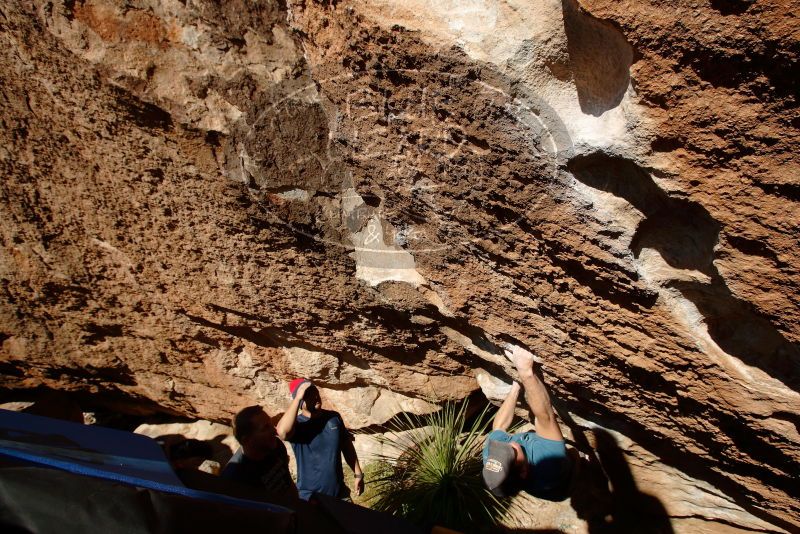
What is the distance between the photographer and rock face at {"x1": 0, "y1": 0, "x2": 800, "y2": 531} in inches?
46.2

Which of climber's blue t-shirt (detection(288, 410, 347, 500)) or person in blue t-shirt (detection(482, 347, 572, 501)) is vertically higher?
person in blue t-shirt (detection(482, 347, 572, 501))

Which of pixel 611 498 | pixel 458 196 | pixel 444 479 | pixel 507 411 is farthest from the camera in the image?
pixel 444 479

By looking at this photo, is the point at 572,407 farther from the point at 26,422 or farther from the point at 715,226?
the point at 26,422

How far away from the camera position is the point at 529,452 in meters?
2.28

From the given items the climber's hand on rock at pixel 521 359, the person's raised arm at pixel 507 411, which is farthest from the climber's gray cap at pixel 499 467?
the climber's hand on rock at pixel 521 359

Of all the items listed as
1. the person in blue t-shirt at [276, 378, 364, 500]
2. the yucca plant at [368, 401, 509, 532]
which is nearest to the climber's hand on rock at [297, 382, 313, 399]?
the person in blue t-shirt at [276, 378, 364, 500]

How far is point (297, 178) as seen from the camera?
1.90 meters

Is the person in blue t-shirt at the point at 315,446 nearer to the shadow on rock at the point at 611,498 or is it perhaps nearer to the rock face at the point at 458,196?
the rock face at the point at 458,196

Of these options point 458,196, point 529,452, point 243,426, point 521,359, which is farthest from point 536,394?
point 243,426

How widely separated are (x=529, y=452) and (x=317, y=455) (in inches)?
41.0

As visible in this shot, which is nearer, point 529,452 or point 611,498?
point 529,452

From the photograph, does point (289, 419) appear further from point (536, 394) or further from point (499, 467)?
point (536, 394)

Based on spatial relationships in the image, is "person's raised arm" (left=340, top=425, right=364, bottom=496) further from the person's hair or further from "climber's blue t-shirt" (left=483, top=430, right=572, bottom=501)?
"climber's blue t-shirt" (left=483, top=430, right=572, bottom=501)

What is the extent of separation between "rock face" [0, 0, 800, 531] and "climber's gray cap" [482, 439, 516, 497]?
34cm
